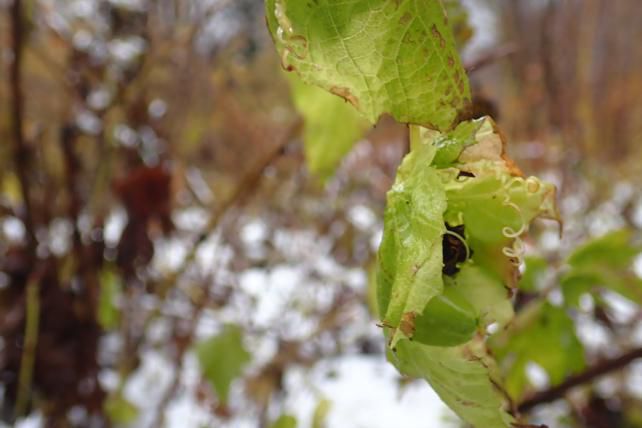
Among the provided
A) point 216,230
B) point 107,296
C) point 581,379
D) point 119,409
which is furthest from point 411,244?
point 216,230

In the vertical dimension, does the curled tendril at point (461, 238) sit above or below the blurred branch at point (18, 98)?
above

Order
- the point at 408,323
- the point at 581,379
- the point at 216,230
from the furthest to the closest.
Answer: the point at 216,230 → the point at 581,379 → the point at 408,323

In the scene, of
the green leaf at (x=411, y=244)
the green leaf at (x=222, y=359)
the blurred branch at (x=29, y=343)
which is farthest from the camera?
the green leaf at (x=222, y=359)

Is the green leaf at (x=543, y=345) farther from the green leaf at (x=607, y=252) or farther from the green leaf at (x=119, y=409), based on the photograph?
the green leaf at (x=119, y=409)

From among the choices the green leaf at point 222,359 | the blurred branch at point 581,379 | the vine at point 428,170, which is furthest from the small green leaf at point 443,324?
the green leaf at point 222,359

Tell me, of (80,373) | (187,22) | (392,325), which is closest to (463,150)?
(392,325)

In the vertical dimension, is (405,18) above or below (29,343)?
above

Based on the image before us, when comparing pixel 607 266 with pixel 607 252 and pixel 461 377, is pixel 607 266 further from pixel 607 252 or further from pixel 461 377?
pixel 461 377
